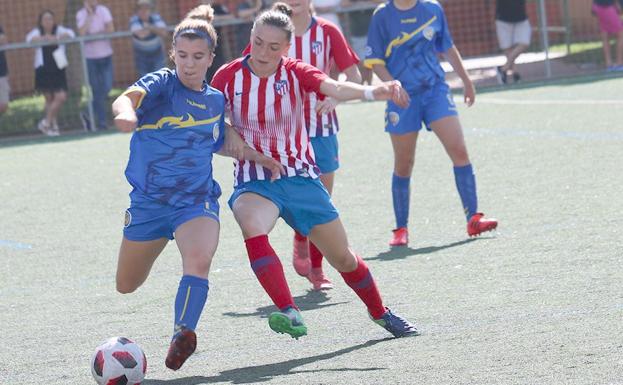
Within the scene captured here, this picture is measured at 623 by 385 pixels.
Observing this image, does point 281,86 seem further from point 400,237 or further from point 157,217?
point 400,237

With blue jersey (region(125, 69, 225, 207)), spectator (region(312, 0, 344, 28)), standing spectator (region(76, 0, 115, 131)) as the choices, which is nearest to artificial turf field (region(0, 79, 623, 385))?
blue jersey (region(125, 69, 225, 207))

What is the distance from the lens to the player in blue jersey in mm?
9461

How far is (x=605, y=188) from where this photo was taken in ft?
34.7

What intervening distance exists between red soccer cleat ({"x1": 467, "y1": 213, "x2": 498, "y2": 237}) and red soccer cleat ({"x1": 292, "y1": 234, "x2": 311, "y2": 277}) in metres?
1.46

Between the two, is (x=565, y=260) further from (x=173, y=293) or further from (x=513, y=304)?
(x=173, y=293)

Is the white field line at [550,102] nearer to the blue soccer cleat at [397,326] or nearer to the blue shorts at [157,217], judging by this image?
the blue soccer cleat at [397,326]

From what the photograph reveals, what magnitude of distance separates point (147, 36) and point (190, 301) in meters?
14.0

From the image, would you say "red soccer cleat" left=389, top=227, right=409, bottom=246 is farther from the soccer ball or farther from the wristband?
the soccer ball

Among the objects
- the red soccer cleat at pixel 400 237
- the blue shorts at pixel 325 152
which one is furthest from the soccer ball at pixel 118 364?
the red soccer cleat at pixel 400 237

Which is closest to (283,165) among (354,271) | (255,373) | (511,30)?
(354,271)

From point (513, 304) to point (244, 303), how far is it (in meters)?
1.62

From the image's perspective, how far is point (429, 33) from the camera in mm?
9492

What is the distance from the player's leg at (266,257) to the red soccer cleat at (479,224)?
290 centimetres

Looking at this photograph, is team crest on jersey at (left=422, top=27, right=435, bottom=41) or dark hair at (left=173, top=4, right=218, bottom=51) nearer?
dark hair at (left=173, top=4, right=218, bottom=51)
